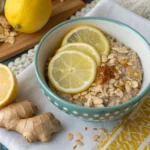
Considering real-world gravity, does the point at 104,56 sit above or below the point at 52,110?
above

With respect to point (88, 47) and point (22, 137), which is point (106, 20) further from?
point (22, 137)

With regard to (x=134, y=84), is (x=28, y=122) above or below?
below

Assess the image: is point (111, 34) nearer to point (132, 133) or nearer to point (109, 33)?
point (109, 33)

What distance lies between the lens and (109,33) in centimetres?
79

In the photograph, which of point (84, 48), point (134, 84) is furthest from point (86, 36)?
point (134, 84)

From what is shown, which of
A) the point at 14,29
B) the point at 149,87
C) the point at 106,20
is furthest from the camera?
the point at 14,29

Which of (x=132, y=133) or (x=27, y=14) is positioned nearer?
(x=132, y=133)

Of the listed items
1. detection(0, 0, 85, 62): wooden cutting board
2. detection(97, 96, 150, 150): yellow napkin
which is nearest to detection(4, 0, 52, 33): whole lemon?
detection(0, 0, 85, 62): wooden cutting board

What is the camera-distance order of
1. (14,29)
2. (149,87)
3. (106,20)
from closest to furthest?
(149,87), (106,20), (14,29)

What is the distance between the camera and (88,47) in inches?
29.2

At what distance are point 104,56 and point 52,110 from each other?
0.53ft

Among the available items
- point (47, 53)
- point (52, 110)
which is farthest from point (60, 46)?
point (52, 110)

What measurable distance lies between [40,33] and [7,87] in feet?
0.82

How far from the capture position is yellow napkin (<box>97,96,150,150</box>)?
0.71 meters
